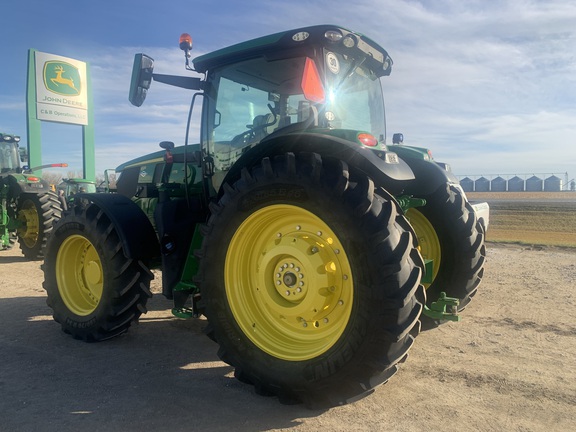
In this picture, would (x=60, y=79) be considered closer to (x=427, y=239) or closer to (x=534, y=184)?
(x=427, y=239)

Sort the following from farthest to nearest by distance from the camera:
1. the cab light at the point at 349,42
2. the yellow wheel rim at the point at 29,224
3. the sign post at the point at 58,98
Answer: the sign post at the point at 58,98
the yellow wheel rim at the point at 29,224
the cab light at the point at 349,42

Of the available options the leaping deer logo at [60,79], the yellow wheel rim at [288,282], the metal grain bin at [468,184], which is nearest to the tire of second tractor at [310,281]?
the yellow wheel rim at [288,282]

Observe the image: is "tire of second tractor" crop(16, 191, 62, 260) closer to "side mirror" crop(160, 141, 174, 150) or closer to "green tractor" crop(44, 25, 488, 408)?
"green tractor" crop(44, 25, 488, 408)

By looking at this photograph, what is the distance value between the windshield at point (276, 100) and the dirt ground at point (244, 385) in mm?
1803

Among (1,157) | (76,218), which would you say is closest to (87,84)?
(1,157)

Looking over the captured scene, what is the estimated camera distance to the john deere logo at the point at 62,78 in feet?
67.7

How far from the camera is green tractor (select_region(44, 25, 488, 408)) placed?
2.66m

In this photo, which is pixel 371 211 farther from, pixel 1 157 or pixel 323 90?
pixel 1 157

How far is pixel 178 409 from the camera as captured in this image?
114 inches

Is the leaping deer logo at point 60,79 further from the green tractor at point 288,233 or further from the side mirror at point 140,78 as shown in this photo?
the side mirror at point 140,78

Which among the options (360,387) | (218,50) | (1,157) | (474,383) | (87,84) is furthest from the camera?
(87,84)

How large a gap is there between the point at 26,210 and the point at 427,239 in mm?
9309

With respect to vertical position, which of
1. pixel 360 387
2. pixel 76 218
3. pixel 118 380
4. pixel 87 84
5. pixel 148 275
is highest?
pixel 87 84

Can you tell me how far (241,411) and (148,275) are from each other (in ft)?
5.79
